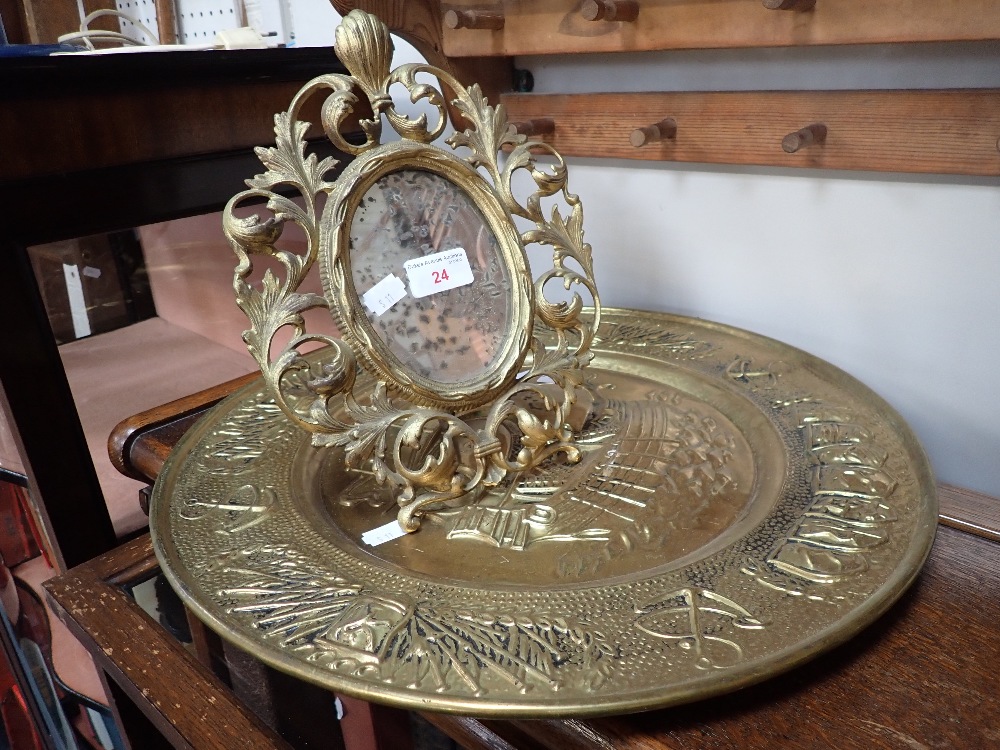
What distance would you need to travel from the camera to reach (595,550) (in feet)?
1.98

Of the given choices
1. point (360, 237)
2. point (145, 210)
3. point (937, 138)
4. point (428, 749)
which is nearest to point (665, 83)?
point (937, 138)

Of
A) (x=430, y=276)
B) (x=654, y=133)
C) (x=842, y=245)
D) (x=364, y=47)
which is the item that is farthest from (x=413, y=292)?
(x=842, y=245)

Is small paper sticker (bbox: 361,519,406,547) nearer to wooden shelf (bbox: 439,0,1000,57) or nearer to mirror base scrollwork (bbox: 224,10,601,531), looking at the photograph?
mirror base scrollwork (bbox: 224,10,601,531)

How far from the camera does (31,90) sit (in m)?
0.80

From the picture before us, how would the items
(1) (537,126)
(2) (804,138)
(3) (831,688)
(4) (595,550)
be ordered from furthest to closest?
(1) (537,126) < (2) (804,138) < (4) (595,550) < (3) (831,688)

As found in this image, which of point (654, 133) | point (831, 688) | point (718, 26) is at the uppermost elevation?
point (718, 26)

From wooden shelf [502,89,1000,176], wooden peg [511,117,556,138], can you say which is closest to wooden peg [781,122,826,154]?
wooden shelf [502,89,1000,176]

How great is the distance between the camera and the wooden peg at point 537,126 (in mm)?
1020

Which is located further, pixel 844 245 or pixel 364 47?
pixel 844 245

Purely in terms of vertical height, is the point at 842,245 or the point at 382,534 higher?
the point at 842,245

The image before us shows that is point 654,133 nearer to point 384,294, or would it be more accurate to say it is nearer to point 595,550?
point 384,294

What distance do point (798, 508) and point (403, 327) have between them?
37 centimetres

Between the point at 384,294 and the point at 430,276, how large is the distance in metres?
0.05

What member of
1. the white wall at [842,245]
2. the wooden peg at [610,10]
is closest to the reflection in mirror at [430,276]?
the wooden peg at [610,10]
